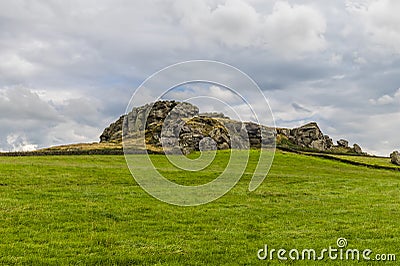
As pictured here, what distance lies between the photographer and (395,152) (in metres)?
103

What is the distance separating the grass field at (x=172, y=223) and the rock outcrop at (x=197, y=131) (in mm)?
5890

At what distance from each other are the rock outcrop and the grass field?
5.89 metres

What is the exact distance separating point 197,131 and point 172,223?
6090 centimetres

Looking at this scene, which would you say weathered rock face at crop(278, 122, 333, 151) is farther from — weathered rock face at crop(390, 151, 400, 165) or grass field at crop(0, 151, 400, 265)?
grass field at crop(0, 151, 400, 265)

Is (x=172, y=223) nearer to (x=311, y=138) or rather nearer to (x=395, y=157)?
(x=395, y=157)

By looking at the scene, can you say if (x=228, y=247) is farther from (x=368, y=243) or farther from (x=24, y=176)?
(x=24, y=176)

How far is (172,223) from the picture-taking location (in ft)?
72.5

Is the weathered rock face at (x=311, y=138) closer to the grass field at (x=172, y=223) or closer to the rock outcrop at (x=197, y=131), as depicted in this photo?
the rock outcrop at (x=197, y=131)

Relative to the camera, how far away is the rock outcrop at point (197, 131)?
37.0 metres

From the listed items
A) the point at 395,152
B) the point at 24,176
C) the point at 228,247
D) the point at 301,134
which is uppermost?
the point at 301,134

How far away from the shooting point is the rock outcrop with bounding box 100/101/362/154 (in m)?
37.0

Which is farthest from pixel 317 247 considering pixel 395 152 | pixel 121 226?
pixel 395 152

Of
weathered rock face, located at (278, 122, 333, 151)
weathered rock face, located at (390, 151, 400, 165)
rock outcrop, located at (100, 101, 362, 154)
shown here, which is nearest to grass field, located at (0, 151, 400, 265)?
rock outcrop, located at (100, 101, 362, 154)

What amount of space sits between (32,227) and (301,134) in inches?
7363
